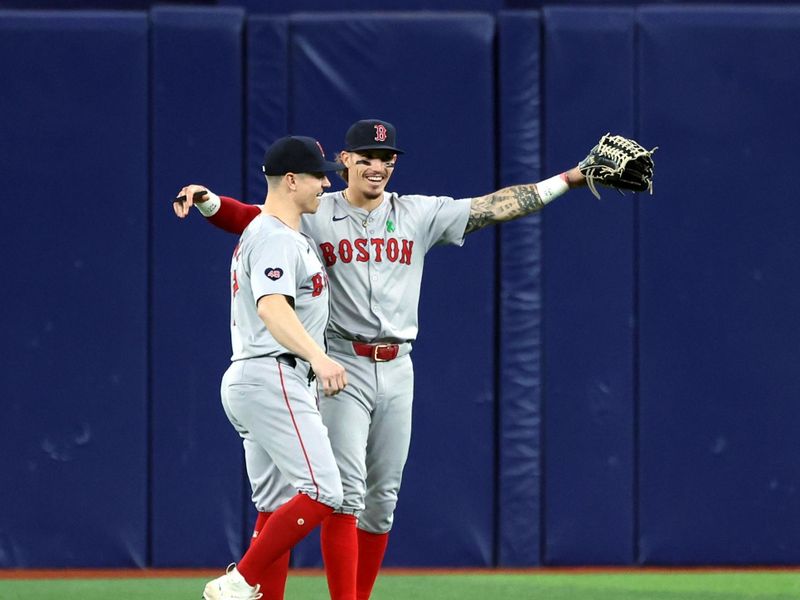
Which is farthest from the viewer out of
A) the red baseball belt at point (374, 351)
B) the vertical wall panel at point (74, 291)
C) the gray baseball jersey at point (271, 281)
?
the vertical wall panel at point (74, 291)

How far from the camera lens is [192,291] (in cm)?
680

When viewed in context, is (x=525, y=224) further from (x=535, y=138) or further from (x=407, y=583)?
(x=407, y=583)

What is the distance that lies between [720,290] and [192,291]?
2463 millimetres

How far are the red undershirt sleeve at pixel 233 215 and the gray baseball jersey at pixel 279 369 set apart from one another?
314 millimetres

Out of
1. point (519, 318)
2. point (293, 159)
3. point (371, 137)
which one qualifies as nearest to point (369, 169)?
point (371, 137)

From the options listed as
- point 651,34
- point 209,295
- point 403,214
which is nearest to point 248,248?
point 403,214

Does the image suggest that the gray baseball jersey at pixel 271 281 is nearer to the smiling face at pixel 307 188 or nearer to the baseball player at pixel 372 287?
the smiling face at pixel 307 188

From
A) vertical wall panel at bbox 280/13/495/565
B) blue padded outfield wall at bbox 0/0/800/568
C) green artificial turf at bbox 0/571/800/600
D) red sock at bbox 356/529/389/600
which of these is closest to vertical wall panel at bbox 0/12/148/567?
blue padded outfield wall at bbox 0/0/800/568

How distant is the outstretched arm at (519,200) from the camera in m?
5.11

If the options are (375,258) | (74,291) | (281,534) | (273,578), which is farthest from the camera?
(74,291)

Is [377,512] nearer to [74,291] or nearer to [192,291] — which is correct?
[192,291]

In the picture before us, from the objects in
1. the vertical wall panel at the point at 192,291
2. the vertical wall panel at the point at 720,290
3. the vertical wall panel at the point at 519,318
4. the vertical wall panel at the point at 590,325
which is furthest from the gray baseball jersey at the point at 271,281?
the vertical wall panel at the point at 720,290

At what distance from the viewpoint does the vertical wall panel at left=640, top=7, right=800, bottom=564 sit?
6.81 m

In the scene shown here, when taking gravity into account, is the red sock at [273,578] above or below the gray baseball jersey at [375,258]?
below
